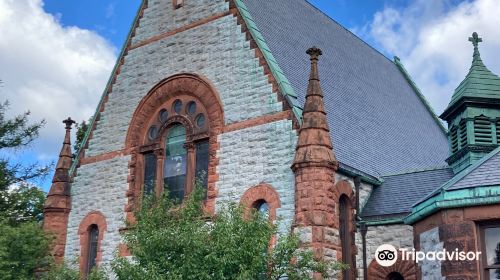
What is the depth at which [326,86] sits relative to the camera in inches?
822

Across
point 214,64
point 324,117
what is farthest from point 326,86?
point 324,117

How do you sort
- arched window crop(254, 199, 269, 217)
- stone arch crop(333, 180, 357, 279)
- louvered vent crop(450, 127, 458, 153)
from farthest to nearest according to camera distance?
louvered vent crop(450, 127, 458, 153)
arched window crop(254, 199, 269, 217)
stone arch crop(333, 180, 357, 279)

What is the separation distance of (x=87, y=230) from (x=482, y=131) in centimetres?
1239

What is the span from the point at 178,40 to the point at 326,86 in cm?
492

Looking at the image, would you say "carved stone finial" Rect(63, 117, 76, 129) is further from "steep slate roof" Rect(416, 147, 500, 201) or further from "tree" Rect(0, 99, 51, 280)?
"steep slate roof" Rect(416, 147, 500, 201)

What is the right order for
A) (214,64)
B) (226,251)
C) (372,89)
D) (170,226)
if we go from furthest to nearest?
(372,89) < (214,64) < (170,226) < (226,251)

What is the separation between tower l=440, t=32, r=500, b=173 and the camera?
18469 mm

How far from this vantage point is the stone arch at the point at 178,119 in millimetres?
18219

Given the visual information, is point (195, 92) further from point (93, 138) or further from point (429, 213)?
point (429, 213)

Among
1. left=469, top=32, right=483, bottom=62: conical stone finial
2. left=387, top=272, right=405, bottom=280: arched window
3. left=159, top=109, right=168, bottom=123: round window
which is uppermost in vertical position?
left=469, top=32, right=483, bottom=62: conical stone finial

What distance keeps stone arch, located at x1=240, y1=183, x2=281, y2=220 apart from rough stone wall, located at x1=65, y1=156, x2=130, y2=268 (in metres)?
4.77

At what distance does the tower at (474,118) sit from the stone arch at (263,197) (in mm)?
5660

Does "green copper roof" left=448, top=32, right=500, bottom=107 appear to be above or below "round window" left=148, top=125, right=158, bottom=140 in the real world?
above

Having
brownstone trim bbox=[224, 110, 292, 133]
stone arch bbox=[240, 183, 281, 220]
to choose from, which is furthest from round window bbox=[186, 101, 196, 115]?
stone arch bbox=[240, 183, 281, 220]
